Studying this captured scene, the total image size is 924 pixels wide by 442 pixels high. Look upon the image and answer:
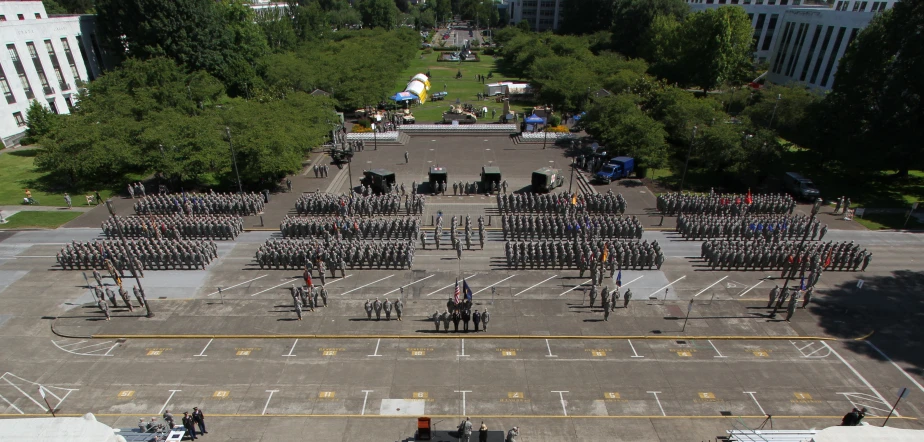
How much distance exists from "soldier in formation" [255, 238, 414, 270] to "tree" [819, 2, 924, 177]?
3674 centimetres

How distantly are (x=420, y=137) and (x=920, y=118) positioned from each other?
4383 centimetres

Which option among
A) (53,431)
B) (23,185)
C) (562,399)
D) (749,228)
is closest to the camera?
(53,431)

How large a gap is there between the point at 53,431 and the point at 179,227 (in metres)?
19.7

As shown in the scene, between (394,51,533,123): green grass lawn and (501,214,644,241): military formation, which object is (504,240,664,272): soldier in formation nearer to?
(501,214,644,241): military formation

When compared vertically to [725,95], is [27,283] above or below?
below

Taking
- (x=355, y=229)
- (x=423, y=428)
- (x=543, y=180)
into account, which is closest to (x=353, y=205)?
(x=355, y=229)

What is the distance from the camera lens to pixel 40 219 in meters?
34.3

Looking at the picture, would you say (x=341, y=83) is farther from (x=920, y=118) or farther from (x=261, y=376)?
(x=920, y=118)

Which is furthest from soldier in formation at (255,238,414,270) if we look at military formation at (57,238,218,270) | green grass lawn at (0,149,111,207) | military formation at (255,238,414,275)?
green grass lawn at (0,149,111,207)

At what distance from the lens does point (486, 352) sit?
68.8 feet

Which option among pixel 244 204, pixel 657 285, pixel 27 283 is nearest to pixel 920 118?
pixel 657 285

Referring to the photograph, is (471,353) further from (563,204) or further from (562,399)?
(563,204)

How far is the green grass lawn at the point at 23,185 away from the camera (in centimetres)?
3769

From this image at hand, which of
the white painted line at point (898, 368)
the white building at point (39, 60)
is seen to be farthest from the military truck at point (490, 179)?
the white building at point (39, 60)
